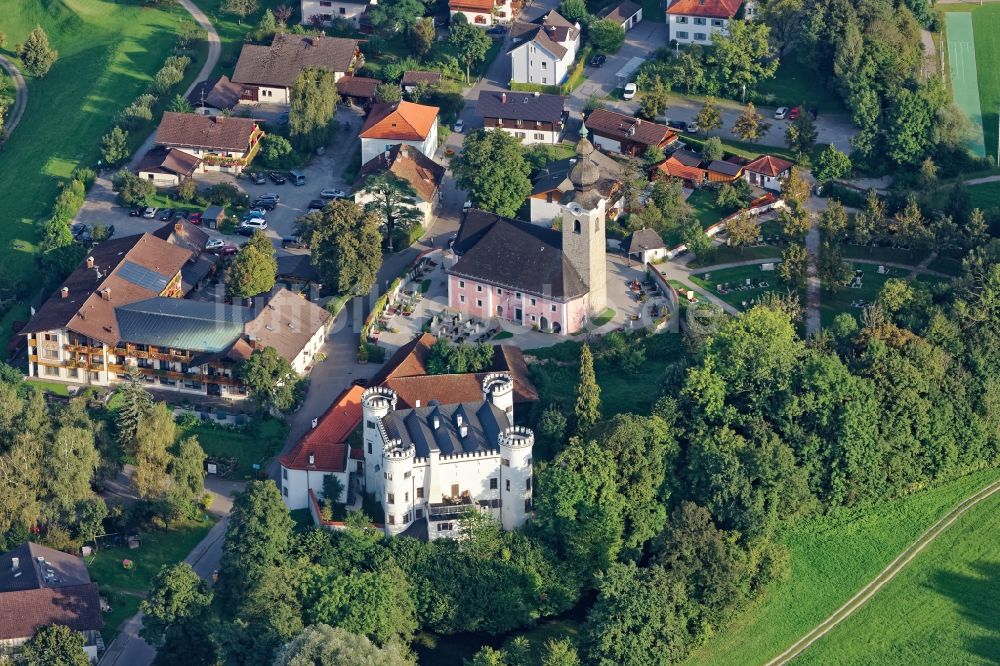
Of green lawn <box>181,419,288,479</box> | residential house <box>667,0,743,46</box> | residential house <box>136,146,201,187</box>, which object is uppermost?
residential house <box>667,0,743,46</box>

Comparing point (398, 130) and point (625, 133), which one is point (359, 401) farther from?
point (625, 133)

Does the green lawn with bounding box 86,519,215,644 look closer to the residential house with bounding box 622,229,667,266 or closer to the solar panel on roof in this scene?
the solar panel on roof

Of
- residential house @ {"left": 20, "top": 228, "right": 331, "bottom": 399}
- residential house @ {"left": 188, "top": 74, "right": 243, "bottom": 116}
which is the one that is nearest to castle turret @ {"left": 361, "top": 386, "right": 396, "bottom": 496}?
residential house @ {"left": 20, "top": 228, "right": 331, "bottom": 399}

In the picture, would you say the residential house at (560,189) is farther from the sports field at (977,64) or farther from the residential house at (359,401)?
the sports field at (977,64)

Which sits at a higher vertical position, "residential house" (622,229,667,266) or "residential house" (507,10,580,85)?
"residential house" (507,10,580,85)

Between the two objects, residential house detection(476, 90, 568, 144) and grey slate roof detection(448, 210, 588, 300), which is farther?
Answer: residential house detection(476, 90, 568, 144)

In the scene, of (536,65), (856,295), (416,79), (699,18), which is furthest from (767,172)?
(416,79)

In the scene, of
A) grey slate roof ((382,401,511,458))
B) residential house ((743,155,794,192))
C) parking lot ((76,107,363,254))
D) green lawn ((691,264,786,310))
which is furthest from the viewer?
residential house ((743,155,794,192))

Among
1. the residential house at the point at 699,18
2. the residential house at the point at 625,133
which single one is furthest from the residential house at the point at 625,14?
the residential house at the point at 625,133
